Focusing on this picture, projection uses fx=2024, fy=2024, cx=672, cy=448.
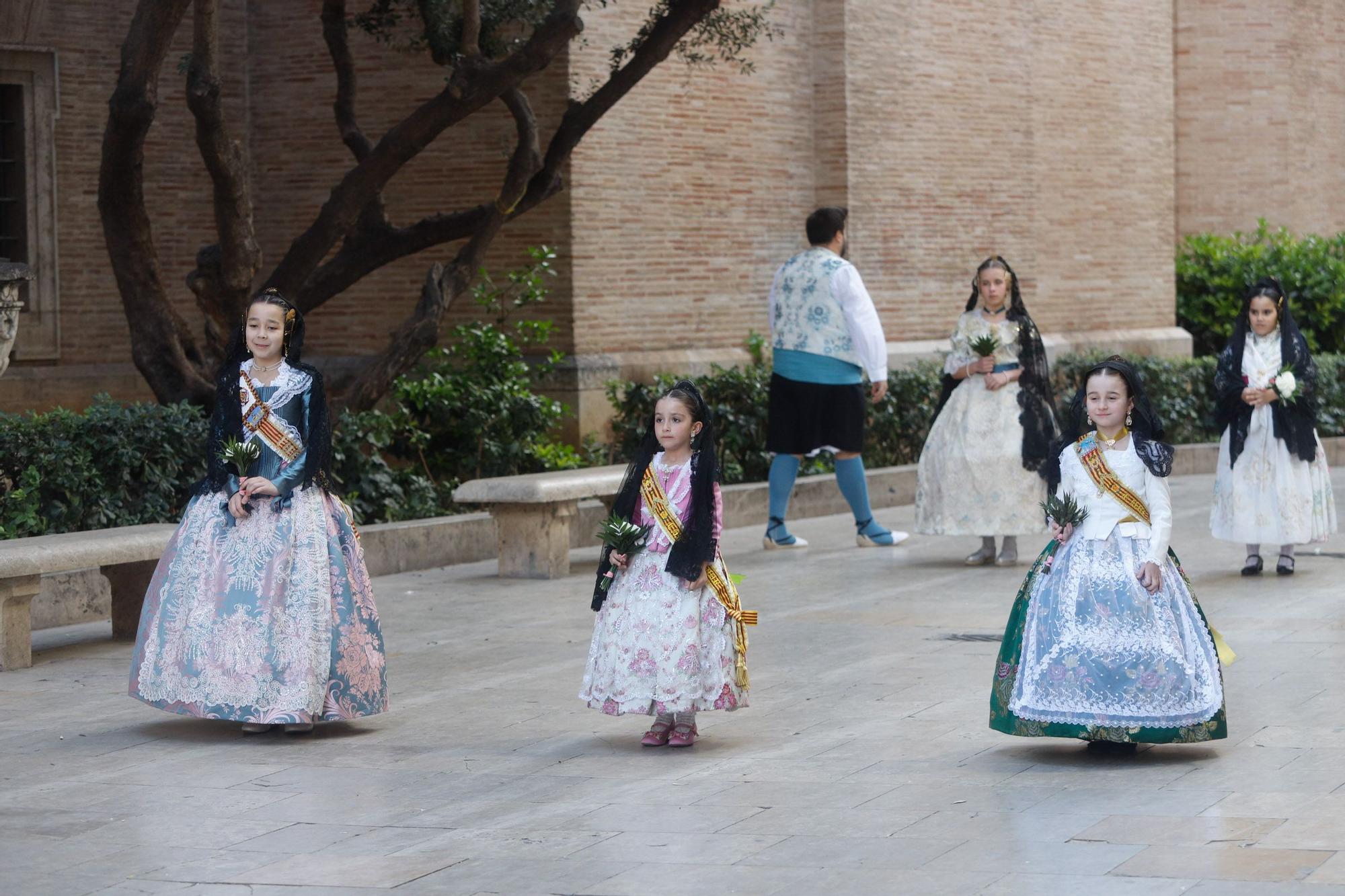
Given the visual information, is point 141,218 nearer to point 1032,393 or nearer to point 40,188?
point 40,188

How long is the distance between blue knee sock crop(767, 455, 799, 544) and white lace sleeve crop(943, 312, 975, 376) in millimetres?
1442

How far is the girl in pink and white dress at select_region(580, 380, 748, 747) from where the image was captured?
23.0 feet

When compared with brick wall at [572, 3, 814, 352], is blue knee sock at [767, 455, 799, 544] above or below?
below

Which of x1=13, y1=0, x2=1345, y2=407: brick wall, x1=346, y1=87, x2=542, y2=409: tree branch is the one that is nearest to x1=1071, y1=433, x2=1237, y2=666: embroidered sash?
x1=346, y1=87, x2=542, y2=409: tree branch

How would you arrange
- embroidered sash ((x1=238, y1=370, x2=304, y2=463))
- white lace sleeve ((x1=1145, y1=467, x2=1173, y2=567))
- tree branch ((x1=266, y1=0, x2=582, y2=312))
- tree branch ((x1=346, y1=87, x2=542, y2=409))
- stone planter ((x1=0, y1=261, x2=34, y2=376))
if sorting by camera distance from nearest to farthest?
white lace sleeve ((x1=1145, y1=467, x2=1173, y2=567)), embroidered sash ((x1=238, y1=370, x2=304, y2=463)), stone planter ((x1=0, y1=261, x2=34, y2=376)), tree branch ((x1=266, y1=0, x2=582, y2=312)), tree branch ((x1=346, y1=87, x2=542, y2=409))

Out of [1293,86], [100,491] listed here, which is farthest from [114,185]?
[1293,86]

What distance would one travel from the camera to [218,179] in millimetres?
12141

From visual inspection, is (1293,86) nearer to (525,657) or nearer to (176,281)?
(176,281)

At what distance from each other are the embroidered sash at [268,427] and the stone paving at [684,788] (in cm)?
107

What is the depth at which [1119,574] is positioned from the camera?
22.2ft

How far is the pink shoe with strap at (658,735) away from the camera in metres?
7.19

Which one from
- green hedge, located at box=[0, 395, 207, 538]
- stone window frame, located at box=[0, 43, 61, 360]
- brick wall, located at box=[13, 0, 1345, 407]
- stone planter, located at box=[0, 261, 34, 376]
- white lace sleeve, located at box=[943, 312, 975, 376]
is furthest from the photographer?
brick wall, located at box=[13, 0, 1345, 407]

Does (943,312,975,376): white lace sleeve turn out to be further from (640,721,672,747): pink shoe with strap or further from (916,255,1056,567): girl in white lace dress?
(640,721,672,747): pink shoe with strap

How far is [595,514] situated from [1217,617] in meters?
4.89
